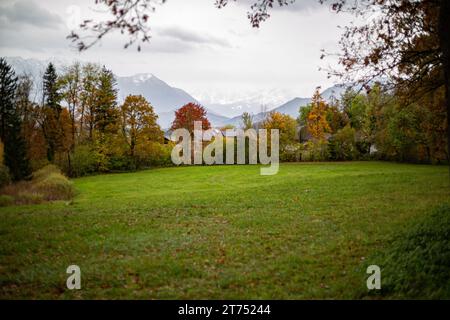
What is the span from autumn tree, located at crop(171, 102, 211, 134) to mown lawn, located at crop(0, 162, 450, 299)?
4197cm

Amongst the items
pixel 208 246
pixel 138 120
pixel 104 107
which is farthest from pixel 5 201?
pixel 104 107

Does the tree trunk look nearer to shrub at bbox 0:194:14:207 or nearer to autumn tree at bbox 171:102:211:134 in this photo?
shrub at bbox 0:194:14:207

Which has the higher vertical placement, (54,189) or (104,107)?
(104,107)

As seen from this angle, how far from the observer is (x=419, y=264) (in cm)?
653

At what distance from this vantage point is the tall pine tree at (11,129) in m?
33.9

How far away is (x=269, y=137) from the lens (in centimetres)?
5062

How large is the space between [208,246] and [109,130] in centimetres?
4069

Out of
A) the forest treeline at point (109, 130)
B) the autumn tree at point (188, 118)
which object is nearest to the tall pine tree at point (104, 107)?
the forest treeline at point (109, 130)

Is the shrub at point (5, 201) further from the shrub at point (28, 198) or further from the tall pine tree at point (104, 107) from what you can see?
the tall pine tree at point (104, 107)

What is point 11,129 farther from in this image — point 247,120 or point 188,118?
point 247,120

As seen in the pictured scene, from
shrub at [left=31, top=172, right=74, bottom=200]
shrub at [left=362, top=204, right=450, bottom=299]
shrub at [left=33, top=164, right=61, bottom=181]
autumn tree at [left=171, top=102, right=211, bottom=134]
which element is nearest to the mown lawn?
shrub at [left=362, top=204, right=450, bottom=299]

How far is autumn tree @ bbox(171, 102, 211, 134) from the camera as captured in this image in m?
57.8

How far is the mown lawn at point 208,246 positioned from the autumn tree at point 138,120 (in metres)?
30.6
